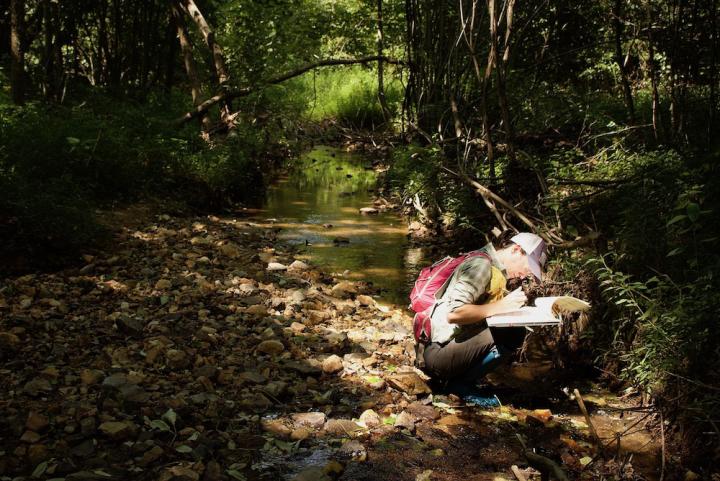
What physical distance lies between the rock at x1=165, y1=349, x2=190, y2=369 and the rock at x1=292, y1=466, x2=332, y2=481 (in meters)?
1.38

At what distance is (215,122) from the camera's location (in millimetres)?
11500

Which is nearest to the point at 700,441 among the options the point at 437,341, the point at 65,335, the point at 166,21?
the point at 437,341

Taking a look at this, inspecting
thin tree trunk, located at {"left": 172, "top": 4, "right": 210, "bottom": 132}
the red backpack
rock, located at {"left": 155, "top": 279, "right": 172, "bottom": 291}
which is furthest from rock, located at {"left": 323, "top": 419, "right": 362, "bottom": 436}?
thin tree trunk, located at {"left": 172, "top": 4, "right": 210, "bottom": 132}

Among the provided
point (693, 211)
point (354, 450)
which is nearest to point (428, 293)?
point (354, 450)

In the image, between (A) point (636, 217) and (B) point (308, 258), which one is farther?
(B) point (308, 258)

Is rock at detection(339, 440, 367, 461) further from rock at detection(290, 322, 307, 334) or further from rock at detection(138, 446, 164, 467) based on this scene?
rock at detection(290, 322, 307, 334)

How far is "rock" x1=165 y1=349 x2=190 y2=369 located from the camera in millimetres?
4004

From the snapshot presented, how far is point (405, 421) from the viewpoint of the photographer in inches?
144

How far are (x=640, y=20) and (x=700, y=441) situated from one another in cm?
779

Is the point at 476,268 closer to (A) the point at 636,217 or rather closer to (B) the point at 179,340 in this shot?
(A) the point at 636,217

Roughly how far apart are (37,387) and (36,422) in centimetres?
46

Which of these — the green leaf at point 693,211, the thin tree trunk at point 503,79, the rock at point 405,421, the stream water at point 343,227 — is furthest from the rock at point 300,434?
the thin tree trunk at point 503,79

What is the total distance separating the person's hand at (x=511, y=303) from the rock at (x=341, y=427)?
113cm

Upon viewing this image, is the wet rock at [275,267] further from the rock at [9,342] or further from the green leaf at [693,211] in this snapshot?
the green leaf at [693,211]
